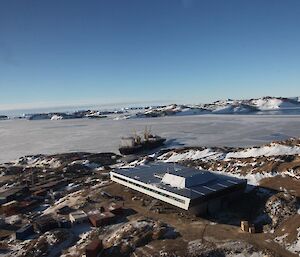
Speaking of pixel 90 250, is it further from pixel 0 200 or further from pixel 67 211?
pixel 0 200

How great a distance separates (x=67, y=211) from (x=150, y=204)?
11.4 metres

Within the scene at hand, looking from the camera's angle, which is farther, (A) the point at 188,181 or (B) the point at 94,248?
(A) the point at 188,181

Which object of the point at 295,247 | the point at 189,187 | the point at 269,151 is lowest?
the point at 295,247

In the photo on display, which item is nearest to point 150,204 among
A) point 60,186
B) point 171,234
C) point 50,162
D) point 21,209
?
point 171,234

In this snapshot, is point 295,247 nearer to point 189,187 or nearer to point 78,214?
point 189,187

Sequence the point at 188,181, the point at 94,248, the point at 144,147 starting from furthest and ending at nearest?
the point at 144,147, the point at 188,181, the point at 94,248

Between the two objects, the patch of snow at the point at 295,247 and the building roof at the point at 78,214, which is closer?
the patch of snow at the point at 295,247

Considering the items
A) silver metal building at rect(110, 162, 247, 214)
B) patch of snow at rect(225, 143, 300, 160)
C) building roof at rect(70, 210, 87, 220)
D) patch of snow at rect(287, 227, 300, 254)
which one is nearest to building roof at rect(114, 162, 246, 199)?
silver metal building at rect(110, 162, 247, 214)

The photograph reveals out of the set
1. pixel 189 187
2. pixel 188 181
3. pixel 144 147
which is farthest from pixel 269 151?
pixel 144 147

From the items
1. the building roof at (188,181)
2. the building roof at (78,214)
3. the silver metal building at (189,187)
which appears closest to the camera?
the silver metal building at (189,187)

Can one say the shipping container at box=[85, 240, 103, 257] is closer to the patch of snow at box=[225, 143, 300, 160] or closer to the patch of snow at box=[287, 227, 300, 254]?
the patch of snow at box=[287, 227, 300, 254]

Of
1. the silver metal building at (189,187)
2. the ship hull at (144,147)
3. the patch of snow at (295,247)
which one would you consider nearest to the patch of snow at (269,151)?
the silver metal building at (189,187)

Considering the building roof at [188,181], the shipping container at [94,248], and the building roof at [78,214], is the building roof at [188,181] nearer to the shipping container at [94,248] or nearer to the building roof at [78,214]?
the building roof at [78,214]

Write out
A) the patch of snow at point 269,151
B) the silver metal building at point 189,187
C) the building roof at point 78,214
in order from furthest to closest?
the patch of snow at point 269,151 → the building roof at point 78,214 → the silver metal building at point 189,187
